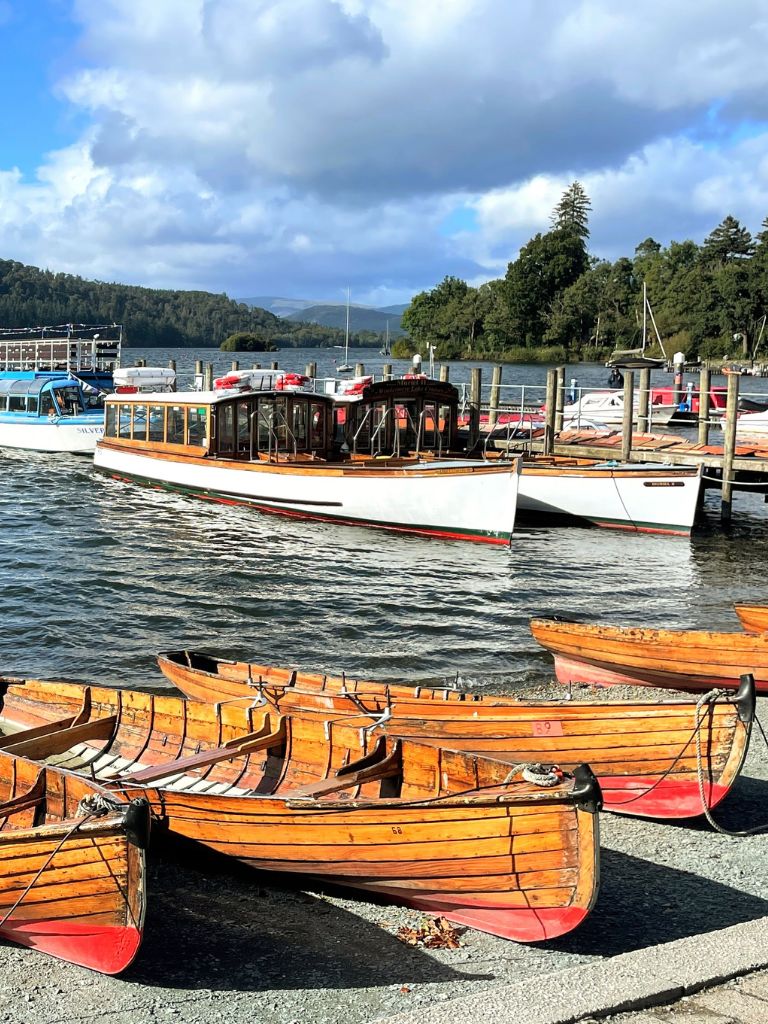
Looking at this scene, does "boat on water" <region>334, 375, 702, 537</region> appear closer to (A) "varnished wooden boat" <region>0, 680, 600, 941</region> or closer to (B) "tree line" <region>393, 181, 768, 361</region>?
(A) "varnished wooden boat" <region>0, 680, 600, 941</region>

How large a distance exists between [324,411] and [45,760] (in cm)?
1868

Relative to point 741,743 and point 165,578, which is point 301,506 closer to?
point 165,578

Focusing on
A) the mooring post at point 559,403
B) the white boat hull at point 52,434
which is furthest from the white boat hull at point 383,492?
the white boat hull at point 52,434

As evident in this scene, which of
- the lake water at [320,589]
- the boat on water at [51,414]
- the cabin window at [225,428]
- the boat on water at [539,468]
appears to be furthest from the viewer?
the boat on water at [51,414]

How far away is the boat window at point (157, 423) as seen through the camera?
94.2 feet

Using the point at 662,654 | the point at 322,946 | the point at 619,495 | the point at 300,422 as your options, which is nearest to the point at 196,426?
the point at 300,422

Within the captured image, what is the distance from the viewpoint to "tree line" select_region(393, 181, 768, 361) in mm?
120625

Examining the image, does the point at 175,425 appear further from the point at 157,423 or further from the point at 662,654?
the point at 662,654

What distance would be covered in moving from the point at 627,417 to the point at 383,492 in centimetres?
673

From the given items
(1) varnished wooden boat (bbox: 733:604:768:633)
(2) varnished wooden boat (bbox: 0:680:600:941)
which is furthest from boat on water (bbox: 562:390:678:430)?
(2) varnished wooden boat (bbox: 0:680:600:941)

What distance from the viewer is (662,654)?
11.1m

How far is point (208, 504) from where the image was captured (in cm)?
2692

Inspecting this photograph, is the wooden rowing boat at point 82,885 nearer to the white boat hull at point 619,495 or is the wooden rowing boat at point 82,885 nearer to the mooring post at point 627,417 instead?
the white boat hull at point 619,495

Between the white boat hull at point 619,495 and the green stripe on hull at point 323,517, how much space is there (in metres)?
2.91
